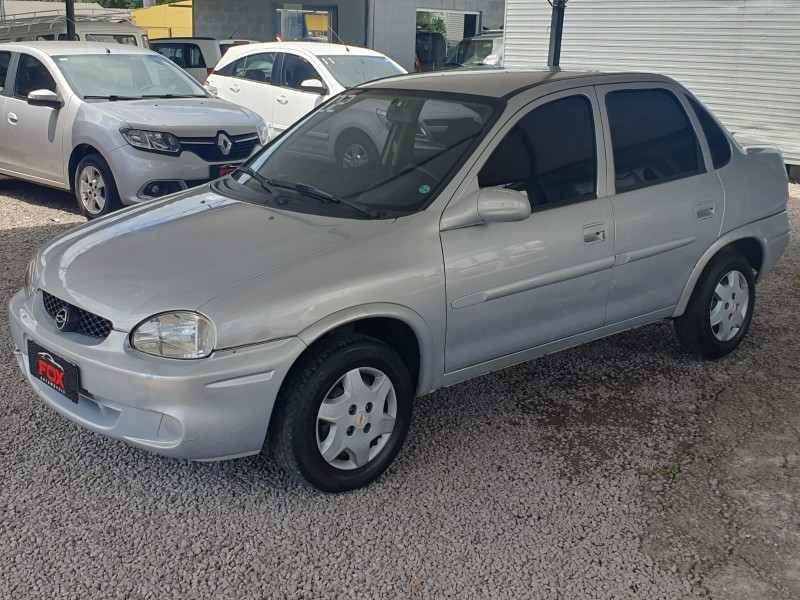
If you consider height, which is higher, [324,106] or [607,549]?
[324,106]

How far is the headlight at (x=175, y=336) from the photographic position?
10.8ft

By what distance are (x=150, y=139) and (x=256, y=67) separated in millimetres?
4698

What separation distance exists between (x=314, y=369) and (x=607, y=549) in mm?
1295

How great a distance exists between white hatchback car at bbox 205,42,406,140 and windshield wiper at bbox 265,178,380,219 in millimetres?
6858

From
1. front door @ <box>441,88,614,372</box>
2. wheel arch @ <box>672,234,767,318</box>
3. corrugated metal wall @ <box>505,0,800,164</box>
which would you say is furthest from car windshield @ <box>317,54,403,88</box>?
front door @ <box>441,88,614,372</box>

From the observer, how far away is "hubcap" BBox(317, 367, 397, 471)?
3.55m

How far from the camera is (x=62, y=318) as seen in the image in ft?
11.9

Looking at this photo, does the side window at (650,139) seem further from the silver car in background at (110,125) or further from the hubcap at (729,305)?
the silver car in background at (110,125)

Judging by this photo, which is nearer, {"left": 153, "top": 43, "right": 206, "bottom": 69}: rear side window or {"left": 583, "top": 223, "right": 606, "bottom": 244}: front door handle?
{"left": 583, "top": 223, "right": 606, "bottom": 244}: front door handle

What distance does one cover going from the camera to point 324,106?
16.4 feet

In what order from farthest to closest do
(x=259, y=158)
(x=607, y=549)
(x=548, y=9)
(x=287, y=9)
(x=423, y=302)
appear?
(x=287, y=9) < (x=548, y=9) < (x=259, y=158) < (x=423, y=302) < (x=607, y=549)

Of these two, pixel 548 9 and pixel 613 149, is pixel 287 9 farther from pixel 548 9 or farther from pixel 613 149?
pixel 613 149

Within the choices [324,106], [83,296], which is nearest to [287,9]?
[324,106]

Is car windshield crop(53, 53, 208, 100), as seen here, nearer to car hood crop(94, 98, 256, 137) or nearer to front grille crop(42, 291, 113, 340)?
car hood crop(94, 98, 256, 137)
